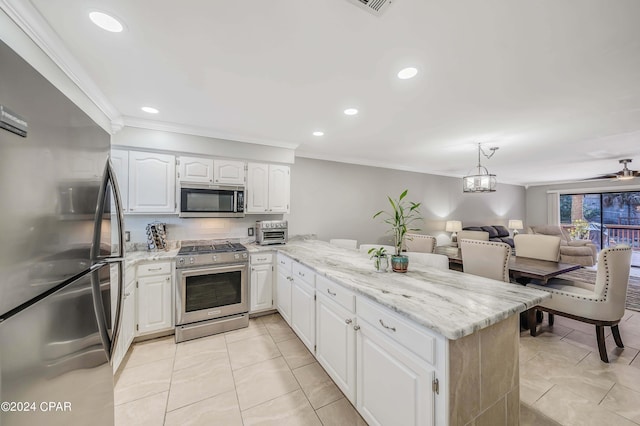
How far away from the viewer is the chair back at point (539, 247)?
330 centimetres

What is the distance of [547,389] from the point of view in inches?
76.5

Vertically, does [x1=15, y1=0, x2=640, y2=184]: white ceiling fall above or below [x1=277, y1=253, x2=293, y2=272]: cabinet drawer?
above

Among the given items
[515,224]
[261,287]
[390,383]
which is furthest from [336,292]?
[515,224]

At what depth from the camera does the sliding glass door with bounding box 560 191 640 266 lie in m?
6.63

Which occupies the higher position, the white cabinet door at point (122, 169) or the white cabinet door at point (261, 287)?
the white cabinet door at point (122, 169)

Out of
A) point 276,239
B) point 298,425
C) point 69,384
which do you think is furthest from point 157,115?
point 298,425

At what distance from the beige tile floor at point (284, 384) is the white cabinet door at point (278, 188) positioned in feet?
5.72

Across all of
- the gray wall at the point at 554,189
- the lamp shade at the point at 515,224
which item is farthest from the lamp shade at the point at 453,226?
the gray wall at the point at 554,189

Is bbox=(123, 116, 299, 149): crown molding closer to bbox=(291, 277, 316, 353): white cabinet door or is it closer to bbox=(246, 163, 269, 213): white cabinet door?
bbox=(246, 163, 269, 213): white cabinet door

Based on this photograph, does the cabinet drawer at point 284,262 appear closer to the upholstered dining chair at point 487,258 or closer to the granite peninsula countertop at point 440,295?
the granite peninsula countertop at point 440,295

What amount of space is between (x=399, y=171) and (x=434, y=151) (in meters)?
1.34

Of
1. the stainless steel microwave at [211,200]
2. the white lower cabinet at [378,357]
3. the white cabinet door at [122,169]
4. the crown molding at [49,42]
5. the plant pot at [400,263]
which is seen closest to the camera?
the white lower cabinet at [378,357]

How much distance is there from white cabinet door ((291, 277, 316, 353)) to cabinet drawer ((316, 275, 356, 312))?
178mm

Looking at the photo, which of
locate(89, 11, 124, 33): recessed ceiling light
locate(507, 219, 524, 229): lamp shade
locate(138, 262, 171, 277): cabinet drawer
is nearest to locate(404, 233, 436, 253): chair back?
locate(138, 262, 171, 277): cabinet drawer
